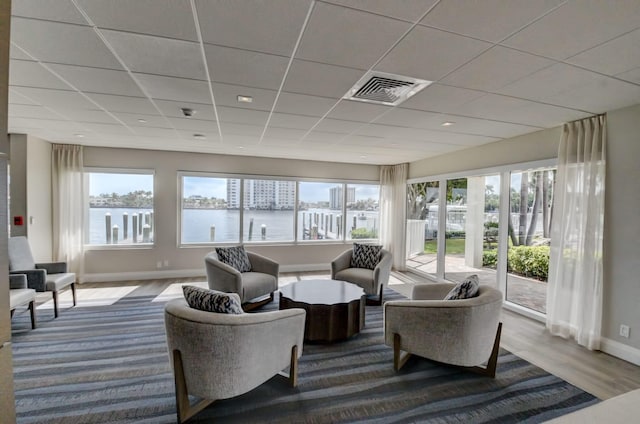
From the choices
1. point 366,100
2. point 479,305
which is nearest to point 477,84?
point 366,100

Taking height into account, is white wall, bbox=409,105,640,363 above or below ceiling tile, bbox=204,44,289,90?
below

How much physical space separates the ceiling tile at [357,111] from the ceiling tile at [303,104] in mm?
111

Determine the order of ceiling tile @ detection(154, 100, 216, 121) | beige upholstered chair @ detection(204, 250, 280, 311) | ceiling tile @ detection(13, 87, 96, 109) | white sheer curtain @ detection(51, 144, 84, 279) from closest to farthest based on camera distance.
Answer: ceiling tile @ detection(13, 87, 96, 109) → ceiling tile @ detection(154, 100, 216, 121) → beige upholstered chair @ detection(204, 250, 280, 311) → white sheer curtain @ detection(51, 144, 84, 279)

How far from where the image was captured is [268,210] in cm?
631

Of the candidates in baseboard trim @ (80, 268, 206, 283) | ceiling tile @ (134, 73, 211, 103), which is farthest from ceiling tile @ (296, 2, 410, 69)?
baseboard trim @ (80, 268, 206, 283)

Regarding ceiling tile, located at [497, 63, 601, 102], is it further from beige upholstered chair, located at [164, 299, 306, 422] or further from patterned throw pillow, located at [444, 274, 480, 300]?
beige upholstered chair, located at [164, 299, 306, 422]

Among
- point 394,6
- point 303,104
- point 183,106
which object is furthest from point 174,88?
point 394,6

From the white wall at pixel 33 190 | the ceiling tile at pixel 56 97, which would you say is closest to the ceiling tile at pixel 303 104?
the ceiling tile at pixel 56 97

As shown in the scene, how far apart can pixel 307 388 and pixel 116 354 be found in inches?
76.3

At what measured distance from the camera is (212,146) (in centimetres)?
518

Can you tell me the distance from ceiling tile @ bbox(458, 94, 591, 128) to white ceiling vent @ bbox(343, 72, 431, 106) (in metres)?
0.68

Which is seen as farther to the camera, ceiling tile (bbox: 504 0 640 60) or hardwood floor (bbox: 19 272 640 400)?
hardwood floor (bbox: 19 272 640 400)

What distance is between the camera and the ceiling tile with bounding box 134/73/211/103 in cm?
239

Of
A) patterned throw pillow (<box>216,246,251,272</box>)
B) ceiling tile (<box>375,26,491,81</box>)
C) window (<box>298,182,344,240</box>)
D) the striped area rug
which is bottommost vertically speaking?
the striped area rug
